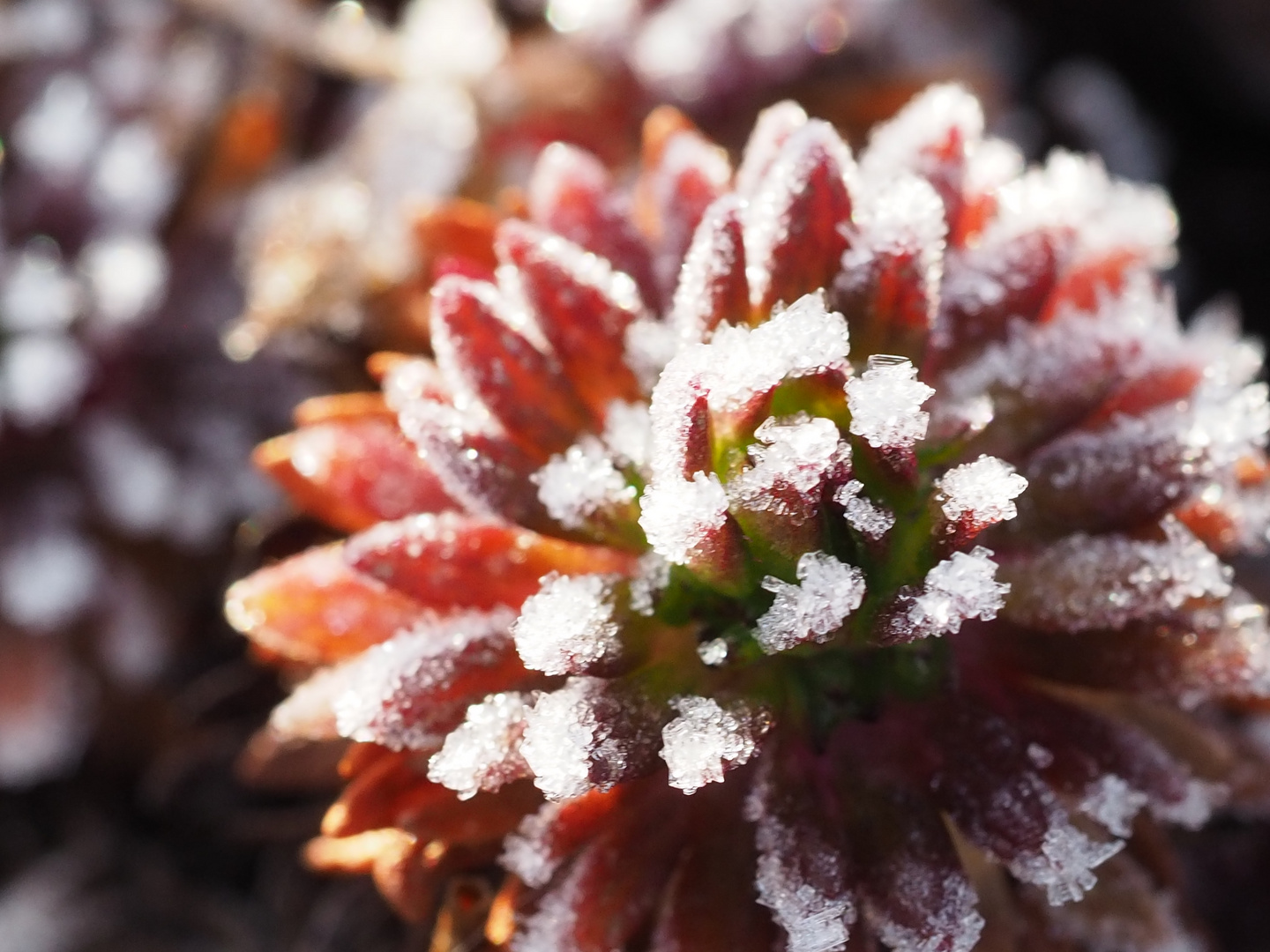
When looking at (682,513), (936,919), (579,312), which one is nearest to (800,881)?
(936,919)

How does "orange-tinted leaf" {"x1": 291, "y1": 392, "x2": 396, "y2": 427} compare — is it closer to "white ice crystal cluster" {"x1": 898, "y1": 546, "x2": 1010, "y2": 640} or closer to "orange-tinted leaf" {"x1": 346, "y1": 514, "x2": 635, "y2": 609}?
"orange-tinted leaf" {"x1": 346, "y1": 514, "x2": 635, "y2": 609}

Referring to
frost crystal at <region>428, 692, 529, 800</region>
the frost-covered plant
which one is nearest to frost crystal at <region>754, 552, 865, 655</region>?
the frost-covered plant

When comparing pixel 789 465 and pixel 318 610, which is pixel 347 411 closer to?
pixel 318 610

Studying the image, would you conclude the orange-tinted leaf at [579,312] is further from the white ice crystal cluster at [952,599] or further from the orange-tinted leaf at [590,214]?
the white ice crystal cluster at [952,599]

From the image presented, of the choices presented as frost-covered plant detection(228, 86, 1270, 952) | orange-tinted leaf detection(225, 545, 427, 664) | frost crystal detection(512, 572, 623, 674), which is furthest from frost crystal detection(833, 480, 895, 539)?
orange-tinted leaf detection(225, 545, 427, 664)

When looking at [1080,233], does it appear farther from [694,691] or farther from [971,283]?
[694,691]

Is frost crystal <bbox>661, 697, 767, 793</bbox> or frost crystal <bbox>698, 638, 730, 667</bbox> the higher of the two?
frost crystal <bbox>698, 638, 730, 667</bbox>

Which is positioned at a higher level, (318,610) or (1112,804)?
(1112,804)

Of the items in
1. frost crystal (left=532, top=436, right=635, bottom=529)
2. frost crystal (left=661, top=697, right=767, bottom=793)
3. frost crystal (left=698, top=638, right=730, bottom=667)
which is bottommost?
frost crystal (left=661, top=697, right=767, bottom=793)

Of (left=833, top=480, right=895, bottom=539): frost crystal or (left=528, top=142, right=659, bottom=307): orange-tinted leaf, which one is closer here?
(left=833, top=480, right=895, bottom=539): frost crystal

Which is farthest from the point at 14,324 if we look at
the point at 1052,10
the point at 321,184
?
the point at 1052,10
